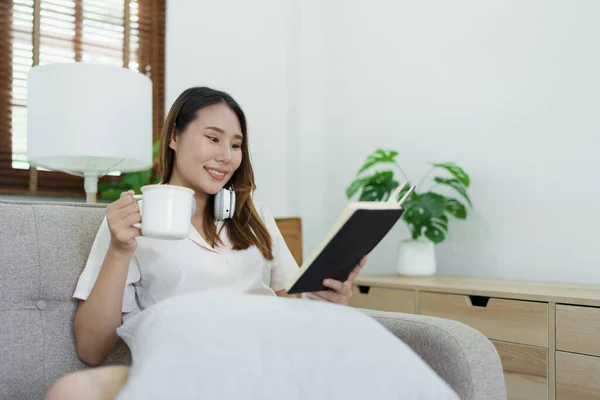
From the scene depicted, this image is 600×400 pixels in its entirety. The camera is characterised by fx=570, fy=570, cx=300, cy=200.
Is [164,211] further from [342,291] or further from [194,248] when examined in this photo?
[342,291]

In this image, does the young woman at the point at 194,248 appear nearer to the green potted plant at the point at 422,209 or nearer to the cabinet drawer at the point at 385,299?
the cabinet drawer at the point at 385,299

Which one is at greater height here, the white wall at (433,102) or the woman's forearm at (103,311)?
the white wall at (433,102)

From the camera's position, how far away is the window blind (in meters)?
2.46

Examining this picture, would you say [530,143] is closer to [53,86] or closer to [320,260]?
[320,260]

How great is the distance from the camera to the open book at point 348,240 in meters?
0.88

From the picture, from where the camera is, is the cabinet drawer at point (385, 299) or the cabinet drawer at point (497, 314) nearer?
the cabinet drawer at point (497, 314)

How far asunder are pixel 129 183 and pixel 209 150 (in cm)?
140

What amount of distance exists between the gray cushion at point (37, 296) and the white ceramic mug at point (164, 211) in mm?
309

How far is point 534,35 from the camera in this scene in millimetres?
2209

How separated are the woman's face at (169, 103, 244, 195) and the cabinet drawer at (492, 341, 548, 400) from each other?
1.01 meters

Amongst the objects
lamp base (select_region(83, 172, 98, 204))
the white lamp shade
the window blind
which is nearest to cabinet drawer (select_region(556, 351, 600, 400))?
the white lamp shade

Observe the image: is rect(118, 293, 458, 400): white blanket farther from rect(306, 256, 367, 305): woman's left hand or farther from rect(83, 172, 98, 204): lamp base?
rect(83, 172, 98, 204): lamp base

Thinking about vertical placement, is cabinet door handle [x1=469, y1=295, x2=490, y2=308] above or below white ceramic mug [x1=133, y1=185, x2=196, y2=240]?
below

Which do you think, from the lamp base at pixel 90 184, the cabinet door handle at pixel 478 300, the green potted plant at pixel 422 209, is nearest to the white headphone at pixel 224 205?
the lamp base at pixel 90 184
